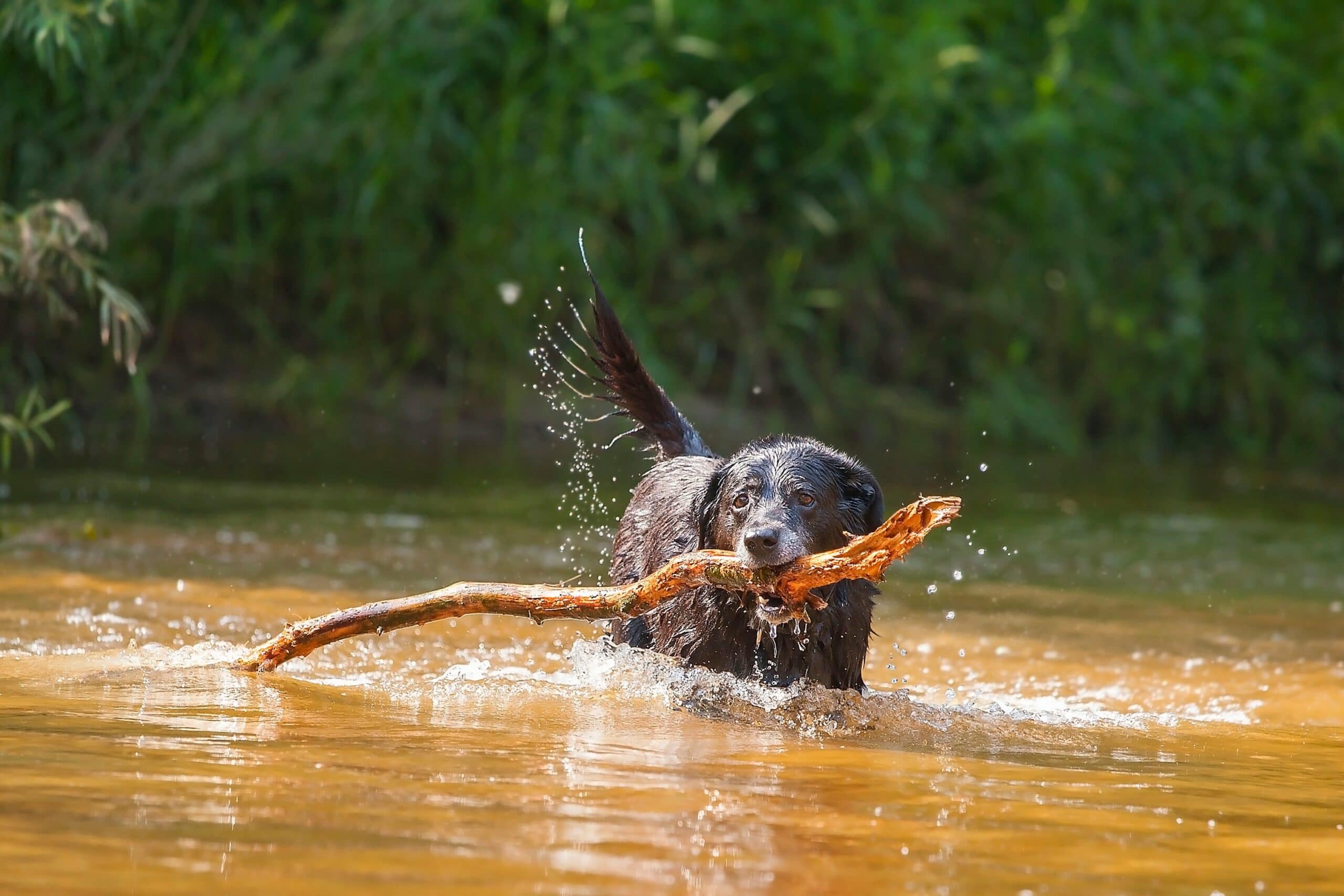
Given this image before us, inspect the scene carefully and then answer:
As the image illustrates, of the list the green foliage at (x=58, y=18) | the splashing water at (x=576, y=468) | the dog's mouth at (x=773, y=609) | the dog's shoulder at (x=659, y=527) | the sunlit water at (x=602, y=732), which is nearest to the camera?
the sunlit water at (x=602, y=732)

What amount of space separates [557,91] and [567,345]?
1.90 metres

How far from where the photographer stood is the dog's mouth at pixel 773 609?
13.8 feet

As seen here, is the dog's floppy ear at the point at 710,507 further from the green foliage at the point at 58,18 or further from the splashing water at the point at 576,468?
the green foliage at the point at 58,18

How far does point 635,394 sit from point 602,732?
1.93 m

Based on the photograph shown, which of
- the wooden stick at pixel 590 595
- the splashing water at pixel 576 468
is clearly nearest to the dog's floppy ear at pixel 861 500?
the wooden stick at pixel 590 595

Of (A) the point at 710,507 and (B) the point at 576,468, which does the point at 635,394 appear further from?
(B) the point at 576,468

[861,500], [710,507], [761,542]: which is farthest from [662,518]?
[761,542]

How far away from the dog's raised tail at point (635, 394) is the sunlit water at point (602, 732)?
75 cm

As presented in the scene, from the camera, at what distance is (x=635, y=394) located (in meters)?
5.46

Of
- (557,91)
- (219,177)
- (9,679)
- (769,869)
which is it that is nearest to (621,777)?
(769,869)

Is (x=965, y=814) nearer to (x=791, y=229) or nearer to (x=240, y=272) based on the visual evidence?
(x=240, y=272)

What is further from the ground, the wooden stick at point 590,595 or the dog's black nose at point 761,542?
the dog's black nose at point 761,542

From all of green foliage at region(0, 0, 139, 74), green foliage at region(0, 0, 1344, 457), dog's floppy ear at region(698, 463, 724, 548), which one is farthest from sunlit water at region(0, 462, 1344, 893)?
green foliage at region(0, 0, 1344, 457)

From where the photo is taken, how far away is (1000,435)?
40.7 feet
